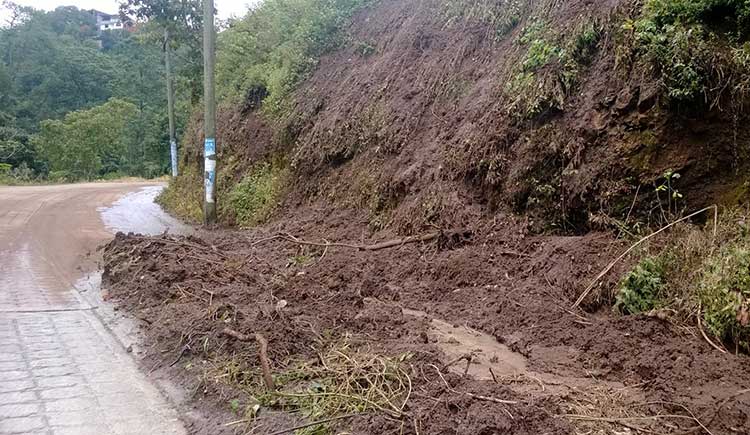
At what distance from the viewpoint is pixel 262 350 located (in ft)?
16.2

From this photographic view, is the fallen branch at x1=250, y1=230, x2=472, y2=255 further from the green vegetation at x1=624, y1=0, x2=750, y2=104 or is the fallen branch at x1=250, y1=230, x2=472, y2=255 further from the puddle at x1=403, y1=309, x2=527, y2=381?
the green vegetation at x1=624, y1=0, x2=750, y2=104

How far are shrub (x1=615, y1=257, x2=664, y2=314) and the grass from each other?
7.47ft

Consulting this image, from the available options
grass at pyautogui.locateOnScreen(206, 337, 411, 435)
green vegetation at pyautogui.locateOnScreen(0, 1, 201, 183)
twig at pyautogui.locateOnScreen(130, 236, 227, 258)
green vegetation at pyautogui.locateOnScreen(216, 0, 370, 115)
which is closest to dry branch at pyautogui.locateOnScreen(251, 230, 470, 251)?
twig at pyautogui.locateOnScreen(130, 236, 227, 258)

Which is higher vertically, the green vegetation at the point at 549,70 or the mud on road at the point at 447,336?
the green vegetation at the point at 549,70

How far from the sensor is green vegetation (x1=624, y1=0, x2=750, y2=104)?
639 cm

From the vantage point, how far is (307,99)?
580 inches

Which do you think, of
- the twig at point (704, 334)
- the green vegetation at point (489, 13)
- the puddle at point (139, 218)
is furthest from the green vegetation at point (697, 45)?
the puddle at point (139, 218)

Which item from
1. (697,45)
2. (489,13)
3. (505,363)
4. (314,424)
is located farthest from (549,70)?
(314,424)

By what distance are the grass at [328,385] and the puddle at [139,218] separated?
9212 mm

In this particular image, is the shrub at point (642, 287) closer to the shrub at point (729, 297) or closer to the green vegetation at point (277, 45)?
the shrub at point (729, 297)

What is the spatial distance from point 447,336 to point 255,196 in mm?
9684

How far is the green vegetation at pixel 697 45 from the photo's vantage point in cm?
639

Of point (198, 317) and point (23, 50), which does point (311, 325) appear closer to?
point (198, 317)

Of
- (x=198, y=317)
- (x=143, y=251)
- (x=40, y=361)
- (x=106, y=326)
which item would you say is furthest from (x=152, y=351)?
(x=143, y=251)
